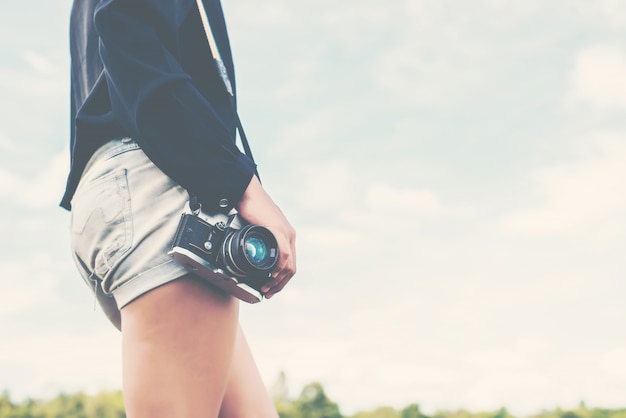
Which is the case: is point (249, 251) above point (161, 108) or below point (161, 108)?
below

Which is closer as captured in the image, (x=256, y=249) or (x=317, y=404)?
(x=256, y=249)

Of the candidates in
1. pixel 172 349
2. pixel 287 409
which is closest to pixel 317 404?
pixel 287 409

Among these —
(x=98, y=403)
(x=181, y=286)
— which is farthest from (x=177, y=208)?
(x=98, y=403)

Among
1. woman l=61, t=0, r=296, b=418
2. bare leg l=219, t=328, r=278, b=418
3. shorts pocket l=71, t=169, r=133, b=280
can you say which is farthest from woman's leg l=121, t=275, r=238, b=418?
bare leg l=219, t=328, r=278, b=418

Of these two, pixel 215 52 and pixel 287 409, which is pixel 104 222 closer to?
pixel 215 52

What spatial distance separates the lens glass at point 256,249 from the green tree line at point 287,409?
4.17 m

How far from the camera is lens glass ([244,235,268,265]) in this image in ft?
5.01

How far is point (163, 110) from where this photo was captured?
Result: 1591mm

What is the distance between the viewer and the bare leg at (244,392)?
1.93 m

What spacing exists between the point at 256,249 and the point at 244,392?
592mm

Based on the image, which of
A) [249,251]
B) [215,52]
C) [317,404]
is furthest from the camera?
[317,404]

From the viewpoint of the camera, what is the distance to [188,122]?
62.6 inches

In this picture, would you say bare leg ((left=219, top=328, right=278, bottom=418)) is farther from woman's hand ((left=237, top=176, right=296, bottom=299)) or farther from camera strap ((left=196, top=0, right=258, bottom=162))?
camera strap ((left=196, top=0, right=258, bottom=162))

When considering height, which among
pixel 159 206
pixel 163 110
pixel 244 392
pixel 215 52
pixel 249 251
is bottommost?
pixel 244 392
